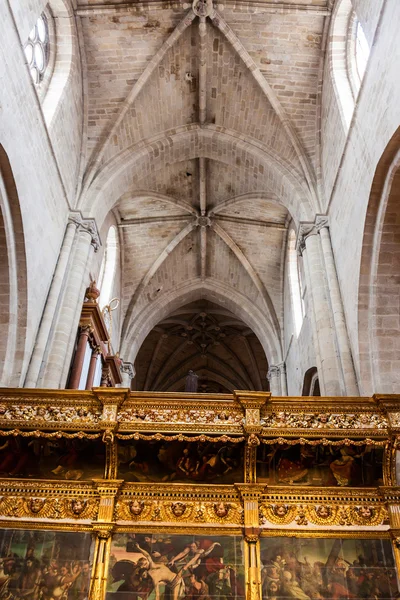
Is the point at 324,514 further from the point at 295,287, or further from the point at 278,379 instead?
the point at 278,379

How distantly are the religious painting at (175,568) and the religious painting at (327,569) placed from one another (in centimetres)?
34

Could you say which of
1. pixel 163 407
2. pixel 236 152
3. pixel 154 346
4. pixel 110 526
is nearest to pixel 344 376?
pixel 163 407

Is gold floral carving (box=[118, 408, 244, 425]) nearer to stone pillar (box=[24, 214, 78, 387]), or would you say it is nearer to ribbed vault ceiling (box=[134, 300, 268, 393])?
stone pillar (box=[24, 214, 78, 387])

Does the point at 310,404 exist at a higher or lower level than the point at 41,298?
lower

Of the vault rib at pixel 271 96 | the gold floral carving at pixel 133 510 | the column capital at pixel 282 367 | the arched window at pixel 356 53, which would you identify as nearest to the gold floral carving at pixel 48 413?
the gold floral carving at pixel 133 510

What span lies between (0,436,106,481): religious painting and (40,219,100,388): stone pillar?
234cm

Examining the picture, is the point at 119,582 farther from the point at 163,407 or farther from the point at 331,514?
the point at 331,514

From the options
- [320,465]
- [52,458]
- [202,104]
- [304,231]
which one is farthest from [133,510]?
[202,104]

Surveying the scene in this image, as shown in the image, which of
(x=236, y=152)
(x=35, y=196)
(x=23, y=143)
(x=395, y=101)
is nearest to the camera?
(x=395, y=101)

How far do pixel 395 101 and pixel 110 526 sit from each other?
253 inches

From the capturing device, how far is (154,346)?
74.6 feet

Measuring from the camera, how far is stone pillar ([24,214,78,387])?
355 inches

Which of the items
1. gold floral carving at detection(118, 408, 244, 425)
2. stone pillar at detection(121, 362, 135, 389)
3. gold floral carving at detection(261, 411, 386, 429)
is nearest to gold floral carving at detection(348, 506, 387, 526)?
gold floral carving at detection(261, 411, 386, 429)

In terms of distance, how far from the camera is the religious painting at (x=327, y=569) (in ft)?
18.9
